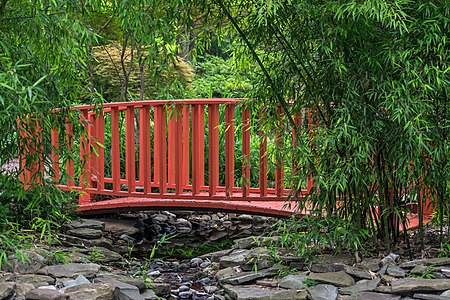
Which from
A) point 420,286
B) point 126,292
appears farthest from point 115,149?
point 420,286

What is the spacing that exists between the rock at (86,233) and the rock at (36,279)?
1.74 m

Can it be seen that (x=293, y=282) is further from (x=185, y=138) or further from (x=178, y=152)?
(x=185, y=138)

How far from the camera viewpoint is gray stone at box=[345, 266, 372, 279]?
4.27 metres

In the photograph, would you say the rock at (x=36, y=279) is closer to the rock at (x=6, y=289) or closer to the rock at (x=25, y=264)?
the rock at (x=25, y=264)

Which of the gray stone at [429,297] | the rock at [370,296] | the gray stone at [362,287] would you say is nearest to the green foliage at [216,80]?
the gray stone at [362,287]

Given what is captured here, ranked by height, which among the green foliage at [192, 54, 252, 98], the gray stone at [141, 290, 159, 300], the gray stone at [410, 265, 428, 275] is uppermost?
the green foliage at [192, 54, 252, 98]

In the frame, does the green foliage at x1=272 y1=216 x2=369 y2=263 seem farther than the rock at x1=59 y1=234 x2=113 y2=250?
No

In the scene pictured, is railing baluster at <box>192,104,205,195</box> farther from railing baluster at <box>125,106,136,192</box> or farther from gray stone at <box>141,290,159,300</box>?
gray stone at <box>141,290,159,300</box>

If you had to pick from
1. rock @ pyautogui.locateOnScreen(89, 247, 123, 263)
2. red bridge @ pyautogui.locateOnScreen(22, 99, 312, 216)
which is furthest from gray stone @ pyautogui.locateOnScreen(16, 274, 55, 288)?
red bridge @ pyautogui.locateOnScreen(22, 99, 312, 216)

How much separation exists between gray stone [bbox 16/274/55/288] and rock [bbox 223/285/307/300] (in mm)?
1014

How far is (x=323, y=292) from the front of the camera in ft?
13.3

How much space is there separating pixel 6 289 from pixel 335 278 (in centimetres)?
175

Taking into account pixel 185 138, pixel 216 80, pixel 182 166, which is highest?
pixel 216 80

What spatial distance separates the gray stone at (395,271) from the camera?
4230 millimetres
